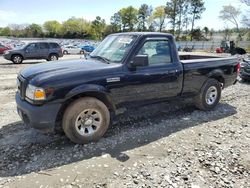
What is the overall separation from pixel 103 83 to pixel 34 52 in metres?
16.2

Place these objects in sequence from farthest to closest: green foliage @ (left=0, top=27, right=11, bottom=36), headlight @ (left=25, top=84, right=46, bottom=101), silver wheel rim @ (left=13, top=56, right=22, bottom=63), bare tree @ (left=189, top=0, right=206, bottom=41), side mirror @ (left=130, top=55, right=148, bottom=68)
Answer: green foliage @ (left=0, top=27, right=11, bottom=36), bare tree @ (left=189, top=0, right=206, bottom=41), silver wheel rim @ (left=13, top=56, right=22, bottom=63), side mirror @ (left=130, top=55, right=148, bottom=68), headlight @ (left=25, top=84, right=46, bottom=101)

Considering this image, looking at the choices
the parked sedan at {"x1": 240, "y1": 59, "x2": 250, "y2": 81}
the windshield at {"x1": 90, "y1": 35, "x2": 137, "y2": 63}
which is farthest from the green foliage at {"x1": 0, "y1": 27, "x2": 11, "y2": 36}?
the windshield at {"x1": 90, "y1": 35, "x2": 137, "y2": 63}

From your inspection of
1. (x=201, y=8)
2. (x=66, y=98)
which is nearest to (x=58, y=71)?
(x=66, y=98)

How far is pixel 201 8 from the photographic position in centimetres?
6219

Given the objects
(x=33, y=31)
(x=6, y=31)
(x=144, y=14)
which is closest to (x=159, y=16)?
(x=144, y=14)

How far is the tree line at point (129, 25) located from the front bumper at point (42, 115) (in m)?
64.1

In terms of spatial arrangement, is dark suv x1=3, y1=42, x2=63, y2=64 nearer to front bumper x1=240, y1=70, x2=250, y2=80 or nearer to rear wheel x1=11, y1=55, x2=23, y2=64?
rear wheel x1=11, y1=55, x2=23, y2=64

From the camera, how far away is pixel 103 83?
4336 millimetres

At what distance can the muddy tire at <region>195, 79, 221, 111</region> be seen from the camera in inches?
240

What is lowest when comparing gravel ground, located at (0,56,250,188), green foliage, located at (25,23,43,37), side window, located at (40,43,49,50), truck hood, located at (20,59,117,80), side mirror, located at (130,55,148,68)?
gravel ground, located at (0,56,250,188)

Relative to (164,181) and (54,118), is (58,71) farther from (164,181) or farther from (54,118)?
(164,181)

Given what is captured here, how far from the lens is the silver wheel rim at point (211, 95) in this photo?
6.25 metres

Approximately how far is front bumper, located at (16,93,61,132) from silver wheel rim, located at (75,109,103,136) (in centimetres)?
41

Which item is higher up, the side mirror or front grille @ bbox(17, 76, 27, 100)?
the side mirror
